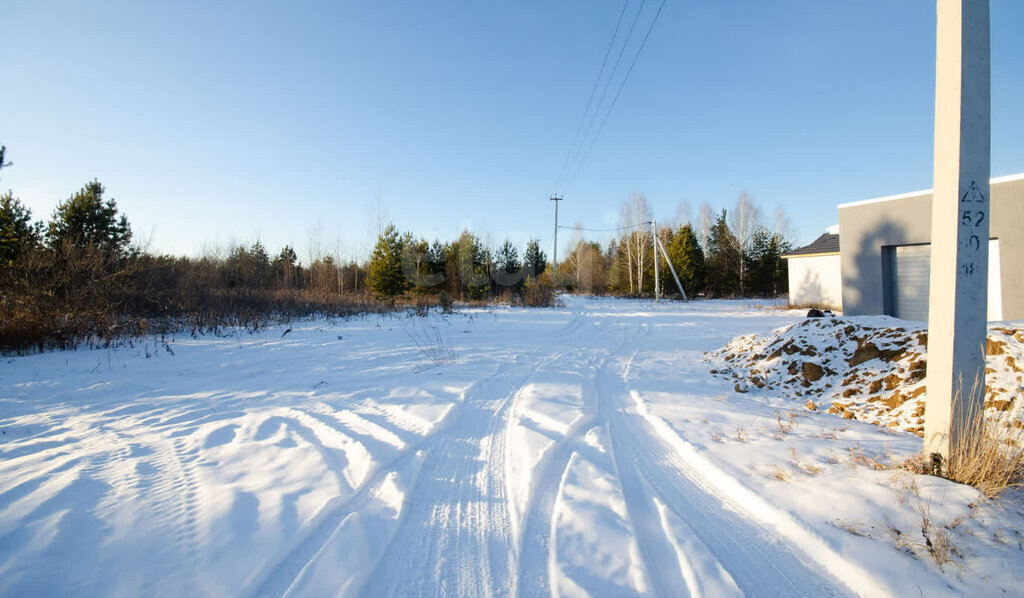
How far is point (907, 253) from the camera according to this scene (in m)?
11.4

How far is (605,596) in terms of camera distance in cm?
172

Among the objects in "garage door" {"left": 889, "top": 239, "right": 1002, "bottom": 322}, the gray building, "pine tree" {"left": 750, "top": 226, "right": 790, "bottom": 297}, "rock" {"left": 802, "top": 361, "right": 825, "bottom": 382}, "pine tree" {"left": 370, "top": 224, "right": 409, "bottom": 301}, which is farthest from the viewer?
"pine tree" {"left": 750, "top": 226, "right": 790, "bottom": 297}

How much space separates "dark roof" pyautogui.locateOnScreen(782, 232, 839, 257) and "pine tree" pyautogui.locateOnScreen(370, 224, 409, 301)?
1050 inches

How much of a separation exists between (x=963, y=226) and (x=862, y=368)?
10.9 ft

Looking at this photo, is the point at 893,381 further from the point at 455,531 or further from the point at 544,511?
the point at 455,531

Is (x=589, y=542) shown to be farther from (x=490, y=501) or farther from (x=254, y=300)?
(x=254, y=300)

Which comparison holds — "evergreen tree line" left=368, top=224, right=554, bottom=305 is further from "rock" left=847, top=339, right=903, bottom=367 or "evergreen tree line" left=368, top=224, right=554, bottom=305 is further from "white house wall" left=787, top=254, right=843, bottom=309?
"rock" left=847, top=339, right=903, bottom=367

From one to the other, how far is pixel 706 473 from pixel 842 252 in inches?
577

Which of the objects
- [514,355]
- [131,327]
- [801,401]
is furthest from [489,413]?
[131,327]

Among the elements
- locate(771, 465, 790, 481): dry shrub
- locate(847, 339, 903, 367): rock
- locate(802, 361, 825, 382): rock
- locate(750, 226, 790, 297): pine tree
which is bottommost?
locate(771, 465, 790, 481): dry shrub

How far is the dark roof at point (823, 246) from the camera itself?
64.0ft

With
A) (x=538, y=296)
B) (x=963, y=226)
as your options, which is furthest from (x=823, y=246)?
(x=963, y=226)

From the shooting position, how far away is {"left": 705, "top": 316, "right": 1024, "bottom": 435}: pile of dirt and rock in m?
3.75

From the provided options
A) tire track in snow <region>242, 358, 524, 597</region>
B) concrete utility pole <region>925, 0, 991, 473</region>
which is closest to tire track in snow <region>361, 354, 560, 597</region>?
tire track in snow <region>242, 358, 524, 597</region>
